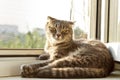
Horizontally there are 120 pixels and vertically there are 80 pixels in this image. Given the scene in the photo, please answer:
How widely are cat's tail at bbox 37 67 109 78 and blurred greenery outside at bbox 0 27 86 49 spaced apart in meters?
0.34

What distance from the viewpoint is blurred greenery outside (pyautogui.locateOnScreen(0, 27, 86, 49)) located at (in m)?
1.45

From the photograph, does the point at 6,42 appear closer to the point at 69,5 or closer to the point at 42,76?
the point at 42,76

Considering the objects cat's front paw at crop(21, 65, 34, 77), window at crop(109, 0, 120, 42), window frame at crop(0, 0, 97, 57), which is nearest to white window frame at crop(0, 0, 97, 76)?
window frame at crop(0, 0, 97, 57)

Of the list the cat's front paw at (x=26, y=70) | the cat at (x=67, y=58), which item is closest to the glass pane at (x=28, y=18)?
the cat at (x=67, y=58)

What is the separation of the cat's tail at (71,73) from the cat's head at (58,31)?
208 mm

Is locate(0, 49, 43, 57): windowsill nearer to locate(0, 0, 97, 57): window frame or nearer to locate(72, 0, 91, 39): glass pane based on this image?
locate(0, 0, 97, 57): window frame

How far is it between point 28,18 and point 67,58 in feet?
1.41

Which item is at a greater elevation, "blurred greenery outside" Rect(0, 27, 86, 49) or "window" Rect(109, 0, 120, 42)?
"window" Rect(109, 0, 120, 42)

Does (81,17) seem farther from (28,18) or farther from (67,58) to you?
(67,58)

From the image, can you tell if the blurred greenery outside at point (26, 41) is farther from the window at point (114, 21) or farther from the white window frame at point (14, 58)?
the window at point (114, 21)

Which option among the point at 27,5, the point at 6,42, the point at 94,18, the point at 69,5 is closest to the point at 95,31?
the point at 94,18

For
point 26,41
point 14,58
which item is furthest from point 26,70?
point 26,41

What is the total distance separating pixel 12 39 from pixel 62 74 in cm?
45

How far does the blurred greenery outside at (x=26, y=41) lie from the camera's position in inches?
57.1
